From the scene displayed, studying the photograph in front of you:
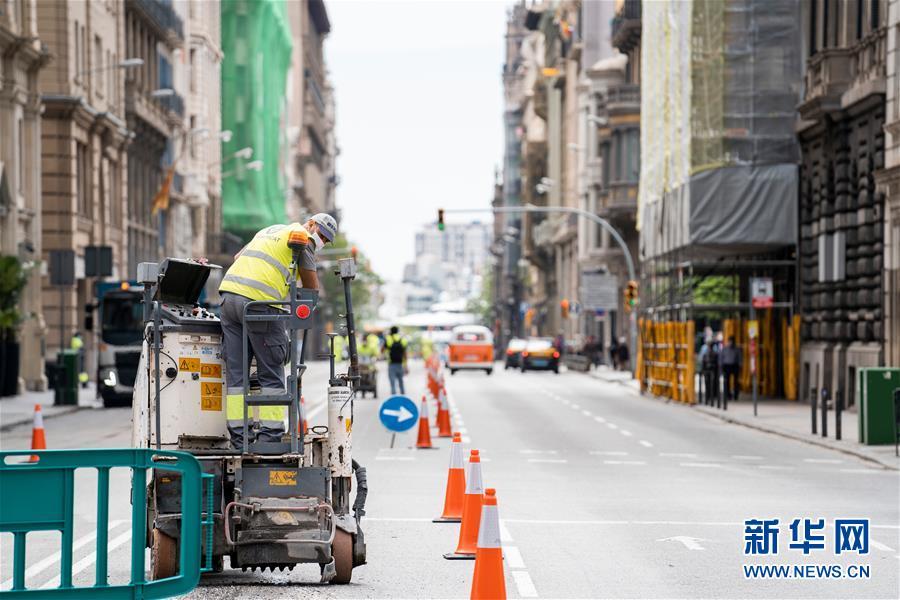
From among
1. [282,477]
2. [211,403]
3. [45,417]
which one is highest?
[211,403]

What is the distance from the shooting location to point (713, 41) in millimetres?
43969

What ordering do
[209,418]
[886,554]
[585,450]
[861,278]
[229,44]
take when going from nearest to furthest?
[209,418]
[886,554]
[585,450]
[861,278]
[229,44]

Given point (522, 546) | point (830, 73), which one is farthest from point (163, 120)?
point (522, 546)

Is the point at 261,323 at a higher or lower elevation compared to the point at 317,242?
lower

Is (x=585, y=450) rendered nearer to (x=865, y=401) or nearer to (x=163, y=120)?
(x=865, y=401)

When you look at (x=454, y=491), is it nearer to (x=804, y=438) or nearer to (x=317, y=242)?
(x=317, y=242)

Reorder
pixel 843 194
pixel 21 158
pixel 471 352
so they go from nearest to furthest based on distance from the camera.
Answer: pixel 843 194 < pixel 21 158 < pixel 471 352

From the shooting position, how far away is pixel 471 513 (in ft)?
41.5

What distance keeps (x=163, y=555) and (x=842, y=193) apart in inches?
1183

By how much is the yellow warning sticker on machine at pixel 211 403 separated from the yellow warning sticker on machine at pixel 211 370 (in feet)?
0.44

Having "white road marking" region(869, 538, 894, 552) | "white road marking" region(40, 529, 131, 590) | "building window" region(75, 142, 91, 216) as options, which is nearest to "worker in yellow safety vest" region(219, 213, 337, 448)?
"white road marking" region(40, 529, 131, 590)

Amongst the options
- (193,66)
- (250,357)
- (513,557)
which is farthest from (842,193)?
(193,66)

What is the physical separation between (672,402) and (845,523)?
30.4m

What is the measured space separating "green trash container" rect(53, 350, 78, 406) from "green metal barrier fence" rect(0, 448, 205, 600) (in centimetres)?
3133
